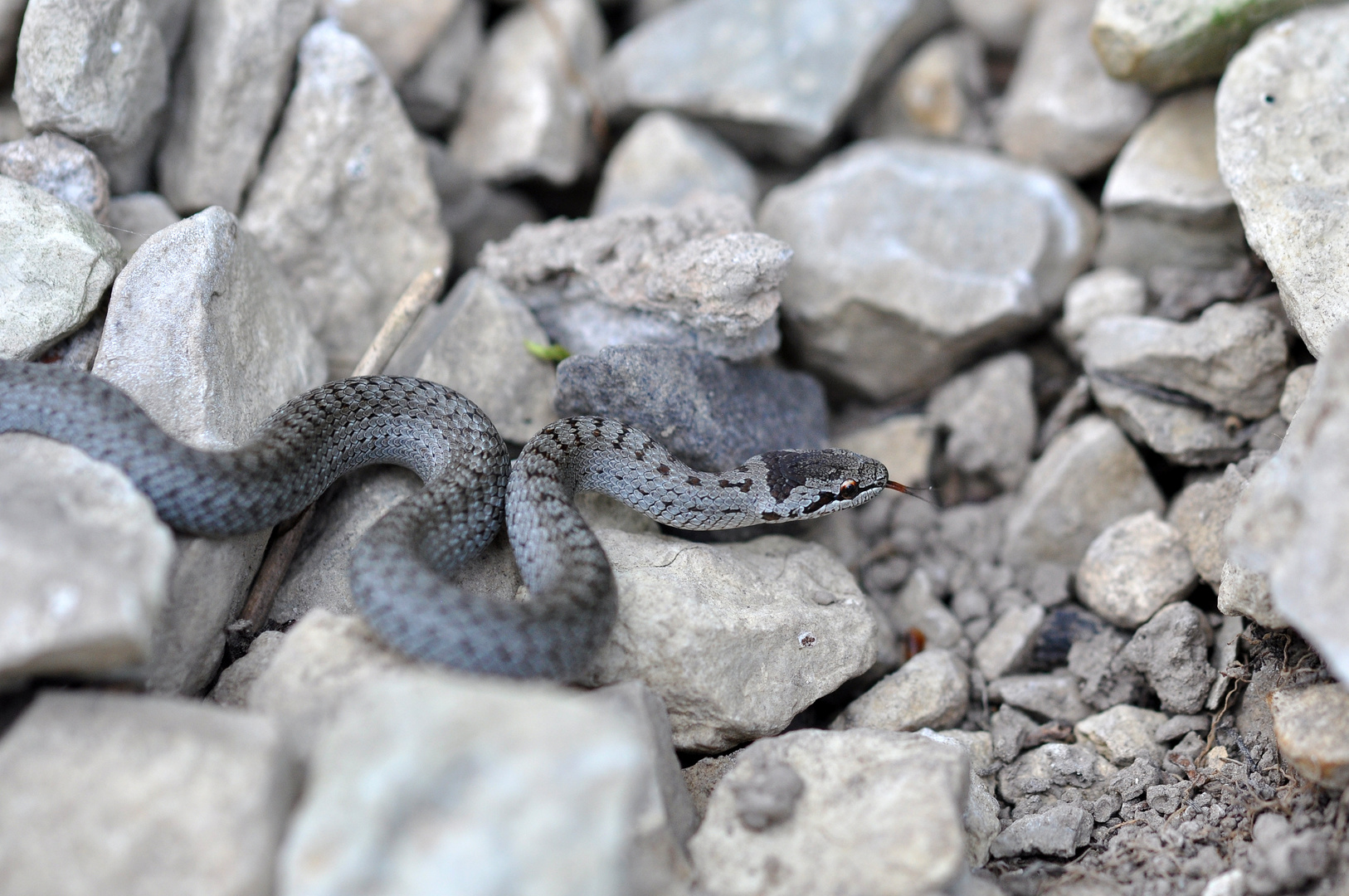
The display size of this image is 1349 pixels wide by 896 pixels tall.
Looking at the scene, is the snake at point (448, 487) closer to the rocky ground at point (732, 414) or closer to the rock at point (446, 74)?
the rocky ground at point (732, 414)

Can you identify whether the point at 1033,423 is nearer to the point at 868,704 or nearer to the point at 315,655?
the point at 868,704

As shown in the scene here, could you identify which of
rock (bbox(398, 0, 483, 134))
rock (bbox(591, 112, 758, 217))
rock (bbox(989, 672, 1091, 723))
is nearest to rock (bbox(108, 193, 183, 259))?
rock (bbox(398, 0, 483, 134))

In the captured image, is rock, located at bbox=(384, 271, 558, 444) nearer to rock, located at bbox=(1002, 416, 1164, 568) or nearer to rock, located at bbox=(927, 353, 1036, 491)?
rock, located at bbox=(927, 353, 1036, 491)

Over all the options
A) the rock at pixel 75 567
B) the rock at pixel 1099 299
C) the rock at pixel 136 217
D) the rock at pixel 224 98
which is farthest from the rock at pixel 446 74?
the rock at pixel 1099 299

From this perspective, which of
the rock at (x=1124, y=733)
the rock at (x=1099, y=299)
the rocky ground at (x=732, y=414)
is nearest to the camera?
the rocky ground at (x=732, y=414)

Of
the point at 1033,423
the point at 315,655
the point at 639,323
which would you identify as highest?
the point at 639,323

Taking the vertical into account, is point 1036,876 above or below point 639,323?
below

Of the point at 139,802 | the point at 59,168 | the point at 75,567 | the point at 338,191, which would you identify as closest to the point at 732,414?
the point at 338,191

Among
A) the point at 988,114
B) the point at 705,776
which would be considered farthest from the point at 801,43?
the point at 705,776
